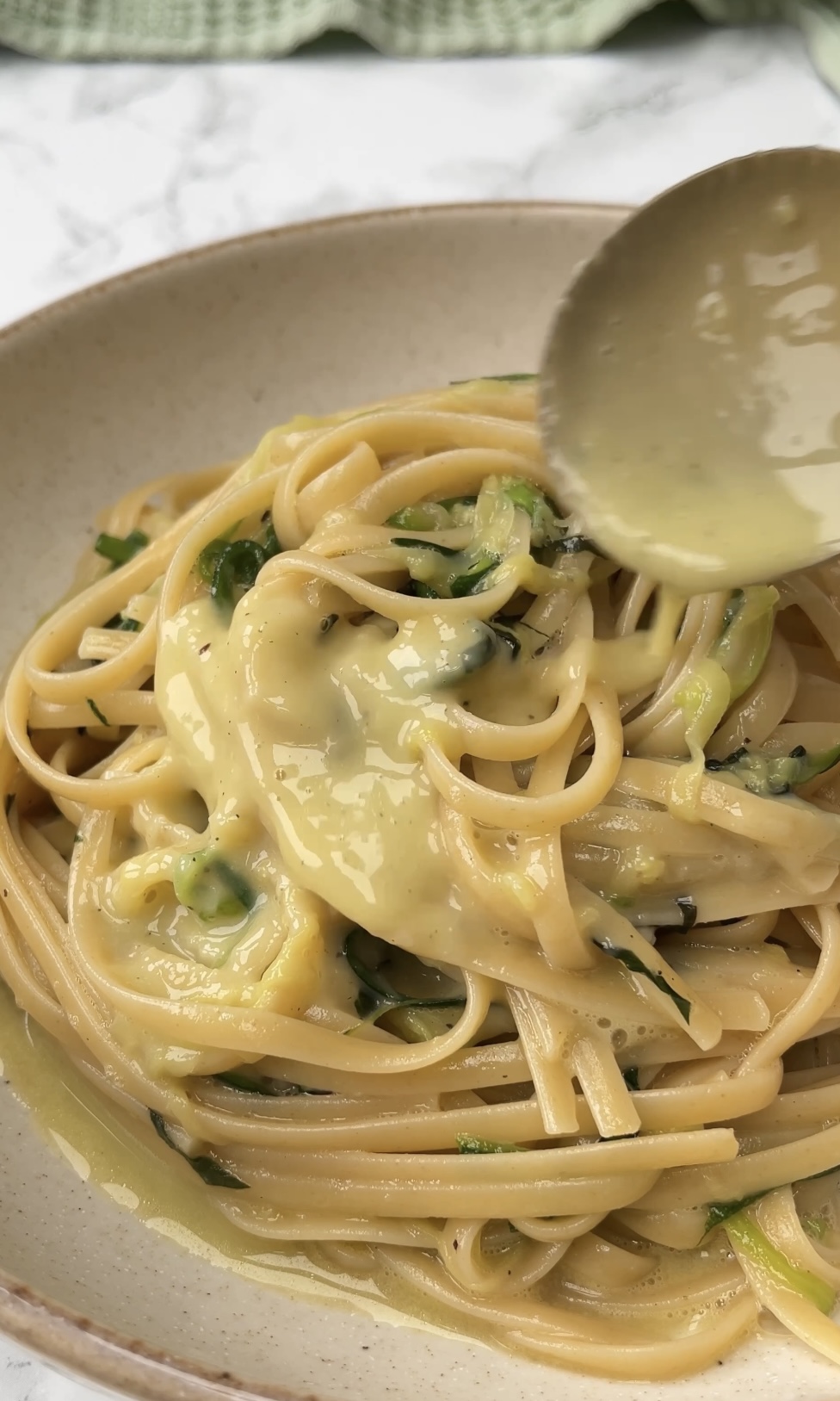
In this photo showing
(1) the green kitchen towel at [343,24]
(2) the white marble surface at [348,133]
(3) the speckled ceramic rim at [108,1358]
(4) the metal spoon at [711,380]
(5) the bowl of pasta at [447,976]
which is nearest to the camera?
(3) the speckled ceramic rim at [108,1358]

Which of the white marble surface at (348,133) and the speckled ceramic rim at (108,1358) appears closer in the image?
the speckled ceramic rim at (108,1358)

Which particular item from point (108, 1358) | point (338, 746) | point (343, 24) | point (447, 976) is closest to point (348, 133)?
point (343, 24)

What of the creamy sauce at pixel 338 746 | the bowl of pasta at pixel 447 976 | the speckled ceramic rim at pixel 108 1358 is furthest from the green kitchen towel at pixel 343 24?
the speckled ceramic rim at pixel 108 1358

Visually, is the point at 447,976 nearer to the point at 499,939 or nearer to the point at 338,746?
the point at 499,939

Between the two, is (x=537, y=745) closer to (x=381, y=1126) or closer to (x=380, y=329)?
(x=381, y=1126)

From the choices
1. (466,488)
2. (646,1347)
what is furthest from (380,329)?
(646,1347)

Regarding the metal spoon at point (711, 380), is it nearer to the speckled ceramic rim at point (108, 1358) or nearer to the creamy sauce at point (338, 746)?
the creamy sauce at point (338, 746)

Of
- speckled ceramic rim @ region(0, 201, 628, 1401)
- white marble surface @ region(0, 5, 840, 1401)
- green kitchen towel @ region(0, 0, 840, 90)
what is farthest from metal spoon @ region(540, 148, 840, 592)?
green kitchen towel @ region(0, 0, 840, 90)
